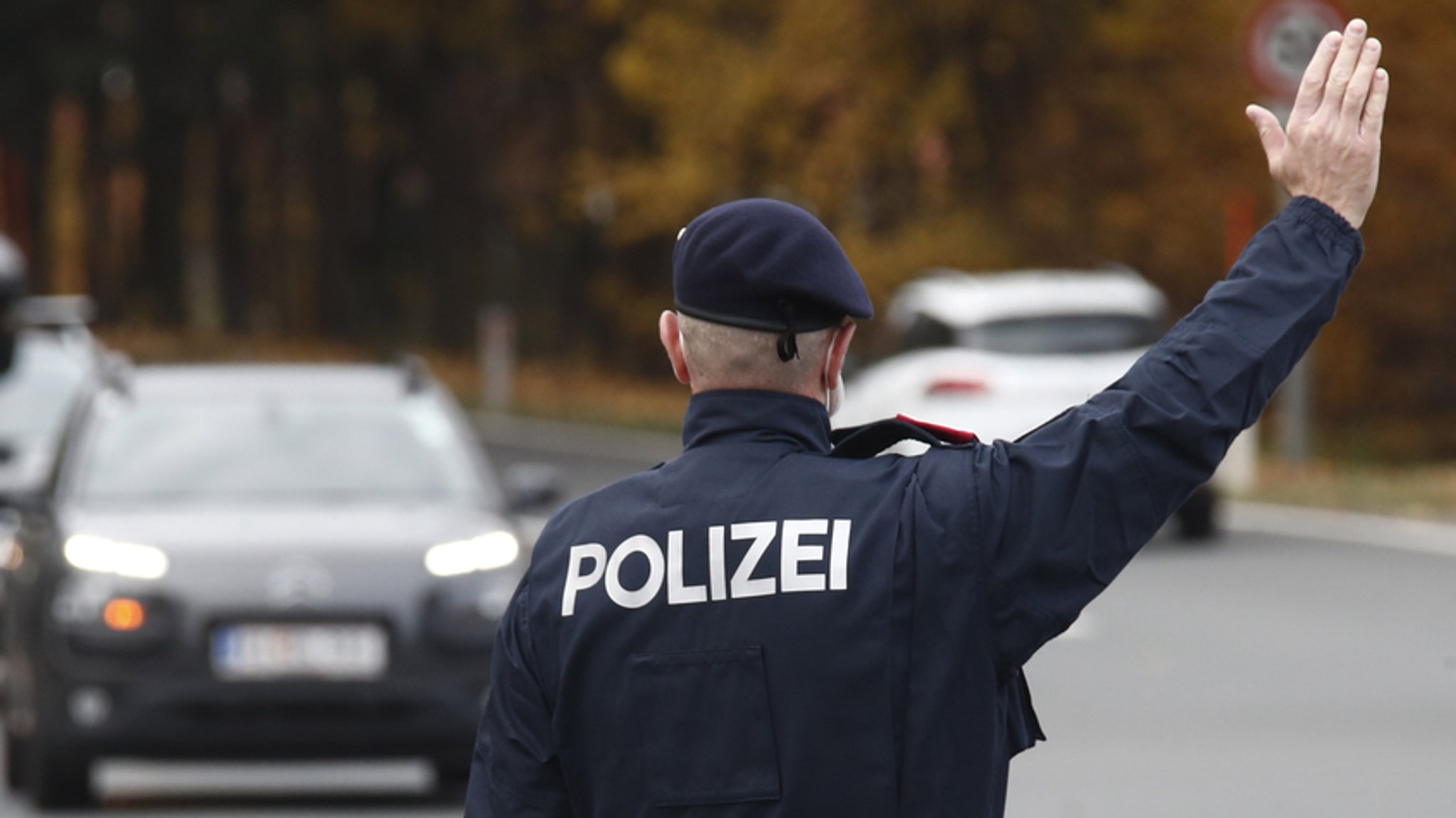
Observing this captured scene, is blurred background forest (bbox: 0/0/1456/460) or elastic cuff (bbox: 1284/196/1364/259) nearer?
elastic cuff (bbox: 1284/196/1364/259)

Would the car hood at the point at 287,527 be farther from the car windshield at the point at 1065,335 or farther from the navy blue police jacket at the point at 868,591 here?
the car windshield at the point at 1065,335

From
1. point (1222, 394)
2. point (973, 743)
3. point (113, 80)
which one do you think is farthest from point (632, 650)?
point (113, 80)

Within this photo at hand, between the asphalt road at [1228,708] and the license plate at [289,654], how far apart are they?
0.49 m

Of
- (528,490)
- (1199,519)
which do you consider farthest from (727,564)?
(1199,519)

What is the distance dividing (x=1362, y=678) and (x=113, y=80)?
4043cm

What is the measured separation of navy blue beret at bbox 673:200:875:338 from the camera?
326 cm

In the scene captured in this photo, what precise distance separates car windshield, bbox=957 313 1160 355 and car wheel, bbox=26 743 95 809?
9.53 metres

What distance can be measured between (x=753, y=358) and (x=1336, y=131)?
2.25ft

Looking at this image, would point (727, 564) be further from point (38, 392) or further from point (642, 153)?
point (642, 153)

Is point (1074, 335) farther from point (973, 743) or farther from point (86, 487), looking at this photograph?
point (973, 743)

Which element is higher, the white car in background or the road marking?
the white car in background

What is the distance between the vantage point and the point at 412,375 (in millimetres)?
11133

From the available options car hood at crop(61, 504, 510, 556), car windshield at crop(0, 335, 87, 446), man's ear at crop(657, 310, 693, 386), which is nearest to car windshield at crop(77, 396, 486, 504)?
car hood at crop(61, 504, 510, 556)

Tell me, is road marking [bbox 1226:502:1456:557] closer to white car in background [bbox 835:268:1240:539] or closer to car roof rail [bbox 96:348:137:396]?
white car in background [bbox 835:268:1240:539]
